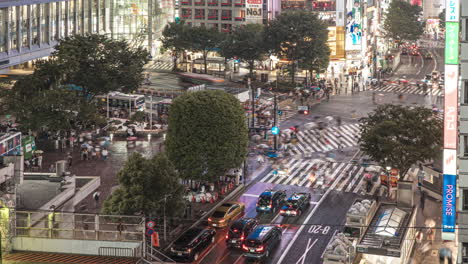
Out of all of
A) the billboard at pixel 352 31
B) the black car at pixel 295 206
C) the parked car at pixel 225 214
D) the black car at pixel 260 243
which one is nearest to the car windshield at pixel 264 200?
the black car at pixel 295 206

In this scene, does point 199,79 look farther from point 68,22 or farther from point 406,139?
point 406,139

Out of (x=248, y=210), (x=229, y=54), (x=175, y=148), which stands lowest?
(x=248, y=210)

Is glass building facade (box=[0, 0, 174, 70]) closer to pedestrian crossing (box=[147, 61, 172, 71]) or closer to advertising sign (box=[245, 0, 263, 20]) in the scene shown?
pedestrian crossing (box=[147, 61, 172, 71])

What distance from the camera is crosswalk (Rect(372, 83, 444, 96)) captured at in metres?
139

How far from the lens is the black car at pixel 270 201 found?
70.9m

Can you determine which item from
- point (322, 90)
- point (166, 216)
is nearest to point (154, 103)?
point (322, 90)

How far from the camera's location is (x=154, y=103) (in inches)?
4382

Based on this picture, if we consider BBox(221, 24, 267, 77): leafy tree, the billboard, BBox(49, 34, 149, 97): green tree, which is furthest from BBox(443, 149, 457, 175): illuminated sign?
the billboard

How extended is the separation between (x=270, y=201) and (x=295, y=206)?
218 cm

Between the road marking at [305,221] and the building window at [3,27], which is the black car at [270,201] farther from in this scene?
the building window at [3,27]

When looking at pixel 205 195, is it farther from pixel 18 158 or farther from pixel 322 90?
pixel 322 90

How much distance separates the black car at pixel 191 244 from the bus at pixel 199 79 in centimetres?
8009

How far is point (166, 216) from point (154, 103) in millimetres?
51601

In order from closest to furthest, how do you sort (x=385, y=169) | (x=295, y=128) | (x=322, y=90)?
(x=385, y=169), (x=295, y=128), (x=322, y=90)
